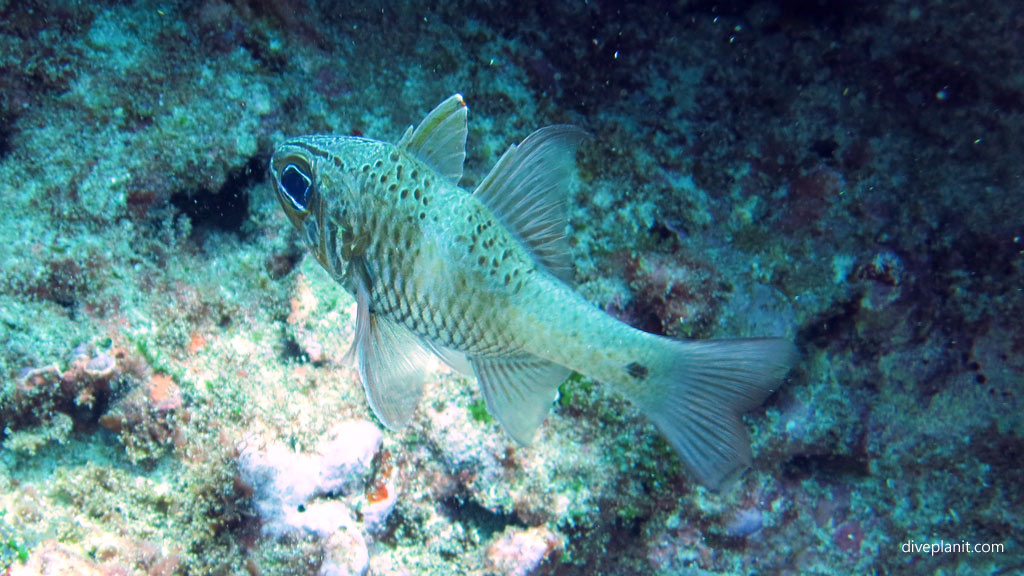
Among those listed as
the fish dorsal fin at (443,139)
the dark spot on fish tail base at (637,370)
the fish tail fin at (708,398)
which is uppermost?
the fish dorsal fin at (443,139)

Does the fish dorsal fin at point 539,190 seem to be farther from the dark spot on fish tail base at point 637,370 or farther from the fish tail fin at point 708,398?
the fish tail fin at point 708,398

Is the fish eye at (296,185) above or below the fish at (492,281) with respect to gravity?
above

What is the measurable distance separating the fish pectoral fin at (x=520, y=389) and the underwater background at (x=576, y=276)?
1059 millimetres

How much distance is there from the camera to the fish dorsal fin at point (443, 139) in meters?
2.02

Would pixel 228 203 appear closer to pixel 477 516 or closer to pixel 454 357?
pixel 454 357

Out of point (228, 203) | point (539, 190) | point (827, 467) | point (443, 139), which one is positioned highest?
point (228, 203)

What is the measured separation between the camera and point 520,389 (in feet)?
7.17

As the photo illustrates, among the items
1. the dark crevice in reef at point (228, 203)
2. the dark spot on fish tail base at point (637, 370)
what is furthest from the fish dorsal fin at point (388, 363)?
the dark crevice in reef at point (228, 203)

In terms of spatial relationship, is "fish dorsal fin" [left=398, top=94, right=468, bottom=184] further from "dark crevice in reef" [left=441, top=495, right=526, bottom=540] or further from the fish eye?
"dark crevice in reef" [left=441, top=495, right=526, bottom=540]

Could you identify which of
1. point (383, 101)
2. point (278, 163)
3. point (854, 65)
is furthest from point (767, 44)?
point (278, 163)

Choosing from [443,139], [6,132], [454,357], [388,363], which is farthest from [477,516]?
[6,132]

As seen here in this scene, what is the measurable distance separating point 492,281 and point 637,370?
68cm

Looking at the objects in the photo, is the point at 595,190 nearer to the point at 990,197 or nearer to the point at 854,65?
the point at 854,65

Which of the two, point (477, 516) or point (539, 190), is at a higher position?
point (539, 190)
